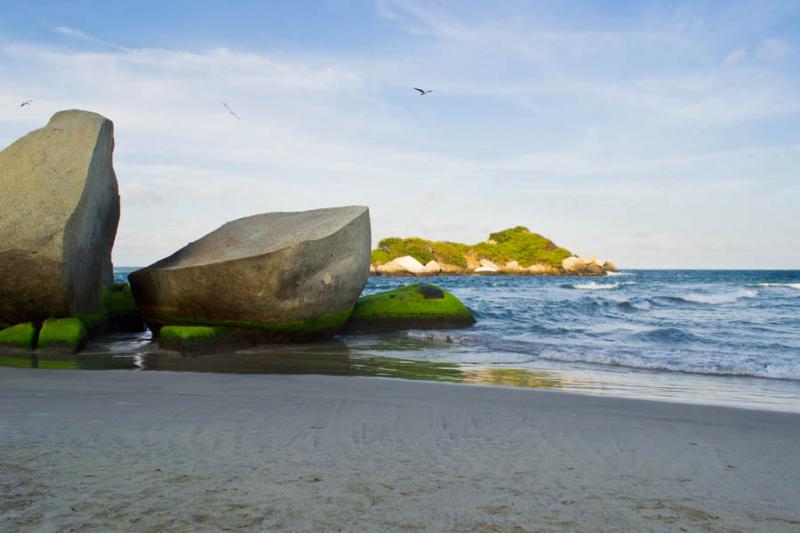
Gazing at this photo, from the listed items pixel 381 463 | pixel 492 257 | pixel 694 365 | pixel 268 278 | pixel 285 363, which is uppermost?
pixel 492 257

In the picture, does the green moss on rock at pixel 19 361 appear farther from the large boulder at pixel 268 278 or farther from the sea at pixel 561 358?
the large boulder at pixel 268 278

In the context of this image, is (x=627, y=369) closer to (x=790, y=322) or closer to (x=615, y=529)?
(x=615, y=529)

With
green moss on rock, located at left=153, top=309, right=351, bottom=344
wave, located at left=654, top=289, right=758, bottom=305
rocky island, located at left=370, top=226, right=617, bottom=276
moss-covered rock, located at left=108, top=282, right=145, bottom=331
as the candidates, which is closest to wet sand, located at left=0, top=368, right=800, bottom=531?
green moss on rock, located at left=153, top=309, right=351, bottom=344

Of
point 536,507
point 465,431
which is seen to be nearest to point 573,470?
point 536,507

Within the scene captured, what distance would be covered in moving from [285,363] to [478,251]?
3622 inches

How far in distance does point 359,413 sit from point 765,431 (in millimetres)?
2968

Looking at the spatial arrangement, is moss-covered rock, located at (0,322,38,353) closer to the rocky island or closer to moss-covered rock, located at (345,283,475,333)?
moss-covered rock, located at (345,283,475,333)

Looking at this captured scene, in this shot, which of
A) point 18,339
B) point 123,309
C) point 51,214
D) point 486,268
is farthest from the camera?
point 486,268

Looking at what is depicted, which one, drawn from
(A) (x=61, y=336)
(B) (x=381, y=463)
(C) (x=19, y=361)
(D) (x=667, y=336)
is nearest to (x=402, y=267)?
(D) (x=667, y=336)

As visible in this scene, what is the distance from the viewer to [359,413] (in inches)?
181

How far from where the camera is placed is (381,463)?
3.25 m

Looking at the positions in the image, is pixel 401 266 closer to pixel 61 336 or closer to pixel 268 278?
pixel 268 278

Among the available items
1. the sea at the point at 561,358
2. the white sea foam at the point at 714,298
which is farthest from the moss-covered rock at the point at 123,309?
the white sea foam at the point at 714,298

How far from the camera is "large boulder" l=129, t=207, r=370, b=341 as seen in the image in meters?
9.32
